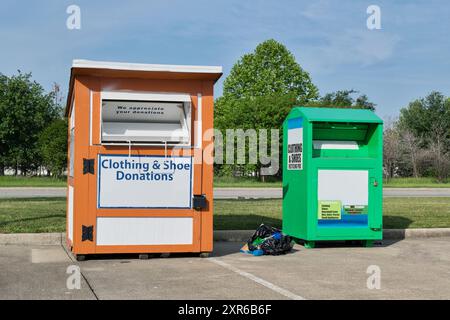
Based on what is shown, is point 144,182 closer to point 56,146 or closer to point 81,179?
point 81,179

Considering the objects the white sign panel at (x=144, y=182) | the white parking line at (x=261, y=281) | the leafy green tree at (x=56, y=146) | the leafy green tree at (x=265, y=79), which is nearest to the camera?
the white parking line at (x=261, y=281)

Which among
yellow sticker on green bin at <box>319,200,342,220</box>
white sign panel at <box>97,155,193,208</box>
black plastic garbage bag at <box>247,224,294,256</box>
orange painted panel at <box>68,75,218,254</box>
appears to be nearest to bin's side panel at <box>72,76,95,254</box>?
orange painted panel at <box>68,75,218,254</box>

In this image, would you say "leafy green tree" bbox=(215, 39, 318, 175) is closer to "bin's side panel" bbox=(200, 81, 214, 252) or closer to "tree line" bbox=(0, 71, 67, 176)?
"tree line" bbox=(0, 71, 67, 176)

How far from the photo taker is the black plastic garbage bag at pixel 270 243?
8.63m

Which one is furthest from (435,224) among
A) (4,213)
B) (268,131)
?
(268,131)

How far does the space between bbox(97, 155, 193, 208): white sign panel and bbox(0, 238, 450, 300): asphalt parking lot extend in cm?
76

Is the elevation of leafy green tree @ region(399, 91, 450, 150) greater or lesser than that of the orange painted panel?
greater

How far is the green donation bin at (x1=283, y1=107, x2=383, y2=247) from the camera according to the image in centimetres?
928

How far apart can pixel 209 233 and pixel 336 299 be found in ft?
9.70

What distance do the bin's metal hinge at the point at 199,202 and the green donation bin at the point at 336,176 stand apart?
1850 millimetres

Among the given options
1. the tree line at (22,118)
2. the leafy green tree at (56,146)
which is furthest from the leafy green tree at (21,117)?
the leafy green tree at (56,146)

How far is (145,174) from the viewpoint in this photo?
806cm

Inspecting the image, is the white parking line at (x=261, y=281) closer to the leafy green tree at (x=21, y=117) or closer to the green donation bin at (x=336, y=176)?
the green donation bin at (x=336, y=176)
